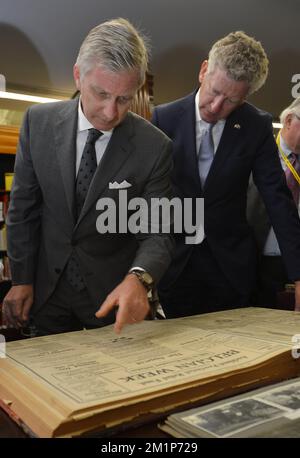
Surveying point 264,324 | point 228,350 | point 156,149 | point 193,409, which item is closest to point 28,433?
point 193,409

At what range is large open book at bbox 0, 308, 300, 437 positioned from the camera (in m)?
0.66

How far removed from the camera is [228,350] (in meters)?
0.92

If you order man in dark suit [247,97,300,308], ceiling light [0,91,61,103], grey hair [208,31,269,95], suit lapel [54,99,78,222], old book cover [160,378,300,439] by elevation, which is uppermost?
ceiling light [0,91,61,103]

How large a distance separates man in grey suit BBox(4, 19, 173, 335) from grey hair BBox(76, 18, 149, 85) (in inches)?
0.5

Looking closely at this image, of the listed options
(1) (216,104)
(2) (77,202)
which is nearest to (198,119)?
(1) (216,104)

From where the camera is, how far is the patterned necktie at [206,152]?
1.86m

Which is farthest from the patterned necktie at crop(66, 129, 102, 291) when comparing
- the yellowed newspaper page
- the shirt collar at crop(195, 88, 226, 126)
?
the shirt collar at crop(195, 88, 226, 126)

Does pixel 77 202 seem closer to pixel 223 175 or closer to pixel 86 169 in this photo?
pixel 86 169

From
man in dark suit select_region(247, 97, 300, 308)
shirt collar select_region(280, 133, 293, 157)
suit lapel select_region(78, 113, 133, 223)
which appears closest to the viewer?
suit lapel select_region(78, 113, 133, 223)

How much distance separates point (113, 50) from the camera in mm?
1305

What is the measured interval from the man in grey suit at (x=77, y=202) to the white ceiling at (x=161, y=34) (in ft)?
14.1

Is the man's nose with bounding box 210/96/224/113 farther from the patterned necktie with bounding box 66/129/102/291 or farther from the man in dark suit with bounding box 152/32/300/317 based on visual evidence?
the patterned necktie with bounding box 66/129/102/291

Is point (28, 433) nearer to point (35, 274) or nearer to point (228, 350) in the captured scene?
point (228, 350)

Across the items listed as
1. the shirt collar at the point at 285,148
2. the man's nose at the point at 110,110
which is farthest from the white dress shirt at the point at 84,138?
the shirt collar at the point at 285,148
